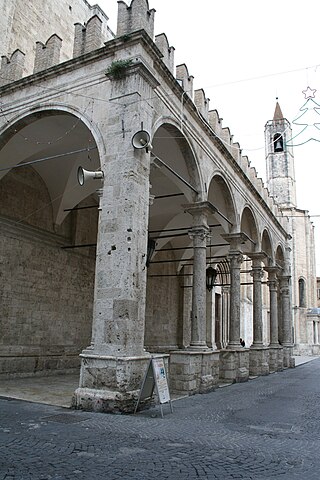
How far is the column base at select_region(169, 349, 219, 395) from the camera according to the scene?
29.5 feet

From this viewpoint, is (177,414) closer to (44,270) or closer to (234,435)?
(234,435)

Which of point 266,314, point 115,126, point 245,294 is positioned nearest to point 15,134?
point 115,126

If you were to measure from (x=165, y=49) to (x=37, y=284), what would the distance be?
23.0 ft

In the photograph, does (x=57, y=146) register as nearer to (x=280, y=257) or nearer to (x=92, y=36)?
(x=92, y=36)

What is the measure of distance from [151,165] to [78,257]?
6.32m

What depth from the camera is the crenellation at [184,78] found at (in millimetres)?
9867

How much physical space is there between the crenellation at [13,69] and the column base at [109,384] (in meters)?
6.84

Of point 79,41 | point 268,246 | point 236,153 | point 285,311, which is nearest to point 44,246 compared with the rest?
point 79,41

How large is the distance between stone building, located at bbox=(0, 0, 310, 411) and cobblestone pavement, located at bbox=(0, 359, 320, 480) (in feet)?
3.08

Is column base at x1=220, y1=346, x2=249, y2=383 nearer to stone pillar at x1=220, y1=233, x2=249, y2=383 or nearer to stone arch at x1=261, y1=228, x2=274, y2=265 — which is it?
stone pillar at x1=220, y1=233, x2=249, y2=383

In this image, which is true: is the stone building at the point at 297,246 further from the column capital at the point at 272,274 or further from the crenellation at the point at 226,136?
the crenellation at the point at 226,136

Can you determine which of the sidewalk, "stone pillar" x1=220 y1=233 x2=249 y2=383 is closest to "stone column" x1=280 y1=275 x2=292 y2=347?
"stone pillar" x1=220 y1=233 x2=249 y2=383

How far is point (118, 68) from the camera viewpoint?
774cm

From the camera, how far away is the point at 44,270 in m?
12.2
